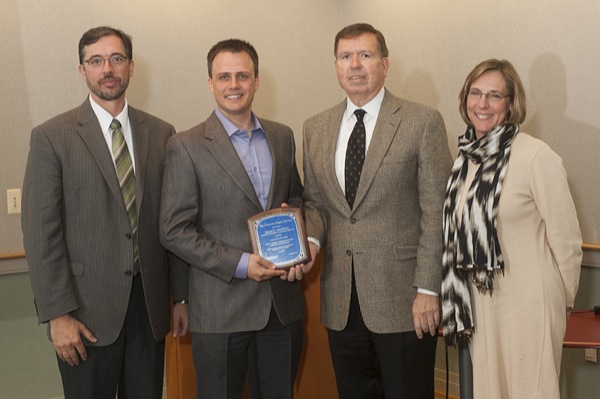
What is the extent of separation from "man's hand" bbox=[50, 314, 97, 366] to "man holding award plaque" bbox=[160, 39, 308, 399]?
374mm

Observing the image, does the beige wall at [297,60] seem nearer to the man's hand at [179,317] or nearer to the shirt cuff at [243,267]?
the man's hand at [179,317]

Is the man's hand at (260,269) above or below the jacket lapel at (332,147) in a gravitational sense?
below

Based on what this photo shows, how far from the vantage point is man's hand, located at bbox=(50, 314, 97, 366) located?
2297mm

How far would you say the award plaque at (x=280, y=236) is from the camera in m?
2.38

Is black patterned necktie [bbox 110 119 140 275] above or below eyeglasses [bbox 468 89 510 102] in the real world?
below

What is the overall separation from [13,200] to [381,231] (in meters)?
2.02

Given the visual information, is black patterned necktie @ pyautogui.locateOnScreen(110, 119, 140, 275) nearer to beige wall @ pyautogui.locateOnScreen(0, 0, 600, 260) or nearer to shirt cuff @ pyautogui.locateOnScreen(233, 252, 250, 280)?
shirt cuff @ pyautogui.locateOnScreen(233, 252, 250, 280)

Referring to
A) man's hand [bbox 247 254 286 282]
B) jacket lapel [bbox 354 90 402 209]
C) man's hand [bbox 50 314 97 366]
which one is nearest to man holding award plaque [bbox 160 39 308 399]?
man's hand [bbox 247 254 286 282]

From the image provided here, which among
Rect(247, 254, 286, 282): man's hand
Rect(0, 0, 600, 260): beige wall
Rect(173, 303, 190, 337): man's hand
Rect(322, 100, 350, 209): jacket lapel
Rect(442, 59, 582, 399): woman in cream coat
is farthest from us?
Rect(0, 0, 600, 260): beige wall

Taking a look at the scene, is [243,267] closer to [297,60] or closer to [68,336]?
[68,336]

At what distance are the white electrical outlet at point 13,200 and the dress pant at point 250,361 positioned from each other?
1.52 m

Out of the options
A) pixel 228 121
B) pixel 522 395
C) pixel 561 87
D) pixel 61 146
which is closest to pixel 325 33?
pixel 561 87

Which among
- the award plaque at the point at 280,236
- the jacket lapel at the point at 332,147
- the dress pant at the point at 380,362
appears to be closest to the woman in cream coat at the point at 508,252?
the dress pant at the point at 380,362

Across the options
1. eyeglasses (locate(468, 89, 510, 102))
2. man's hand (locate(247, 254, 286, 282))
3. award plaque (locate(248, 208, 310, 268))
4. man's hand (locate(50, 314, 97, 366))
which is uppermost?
eyeglasses (locate(468, 89, 510, 102))
